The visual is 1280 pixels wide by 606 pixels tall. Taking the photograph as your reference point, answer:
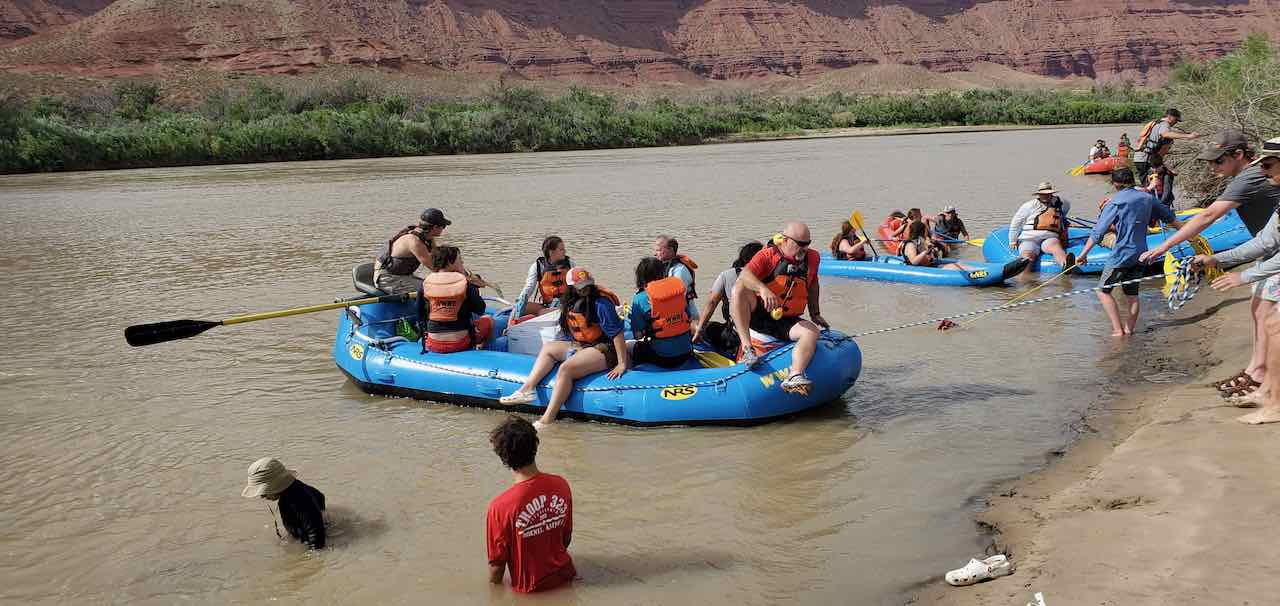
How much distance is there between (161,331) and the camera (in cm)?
729

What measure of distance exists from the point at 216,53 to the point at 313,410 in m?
65.0

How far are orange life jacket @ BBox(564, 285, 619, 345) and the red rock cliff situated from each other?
63325 millimetres

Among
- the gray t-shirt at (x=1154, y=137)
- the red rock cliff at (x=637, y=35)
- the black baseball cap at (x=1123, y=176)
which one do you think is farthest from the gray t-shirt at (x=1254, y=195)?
the red rock cliff at (x=637, y=35)

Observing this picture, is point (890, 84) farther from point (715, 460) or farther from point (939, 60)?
point (715, 460)

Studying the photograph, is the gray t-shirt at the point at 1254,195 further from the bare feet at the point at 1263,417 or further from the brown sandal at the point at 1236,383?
the bare feet at the point at 1263,417

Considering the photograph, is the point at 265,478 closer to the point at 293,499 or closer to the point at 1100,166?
the point at 293,499

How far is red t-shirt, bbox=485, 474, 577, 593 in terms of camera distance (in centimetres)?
412

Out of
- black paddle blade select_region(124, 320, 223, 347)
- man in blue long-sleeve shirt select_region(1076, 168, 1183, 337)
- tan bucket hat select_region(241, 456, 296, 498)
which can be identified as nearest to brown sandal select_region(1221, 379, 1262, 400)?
man in blue long-sleeve shirt select_region(1076, 168, 1183, 337)

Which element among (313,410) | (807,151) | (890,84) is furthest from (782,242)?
(890,84)

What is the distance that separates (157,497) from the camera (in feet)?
19.7

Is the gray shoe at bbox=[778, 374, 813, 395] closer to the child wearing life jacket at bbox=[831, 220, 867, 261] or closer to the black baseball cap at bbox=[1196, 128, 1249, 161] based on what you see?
the black baseball cap at bbox=[1196, 128, 1249, 161]

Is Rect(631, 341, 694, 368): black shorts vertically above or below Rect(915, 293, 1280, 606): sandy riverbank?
above

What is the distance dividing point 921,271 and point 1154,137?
5133 millimetres

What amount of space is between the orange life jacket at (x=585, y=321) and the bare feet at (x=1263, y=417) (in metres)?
3.72
